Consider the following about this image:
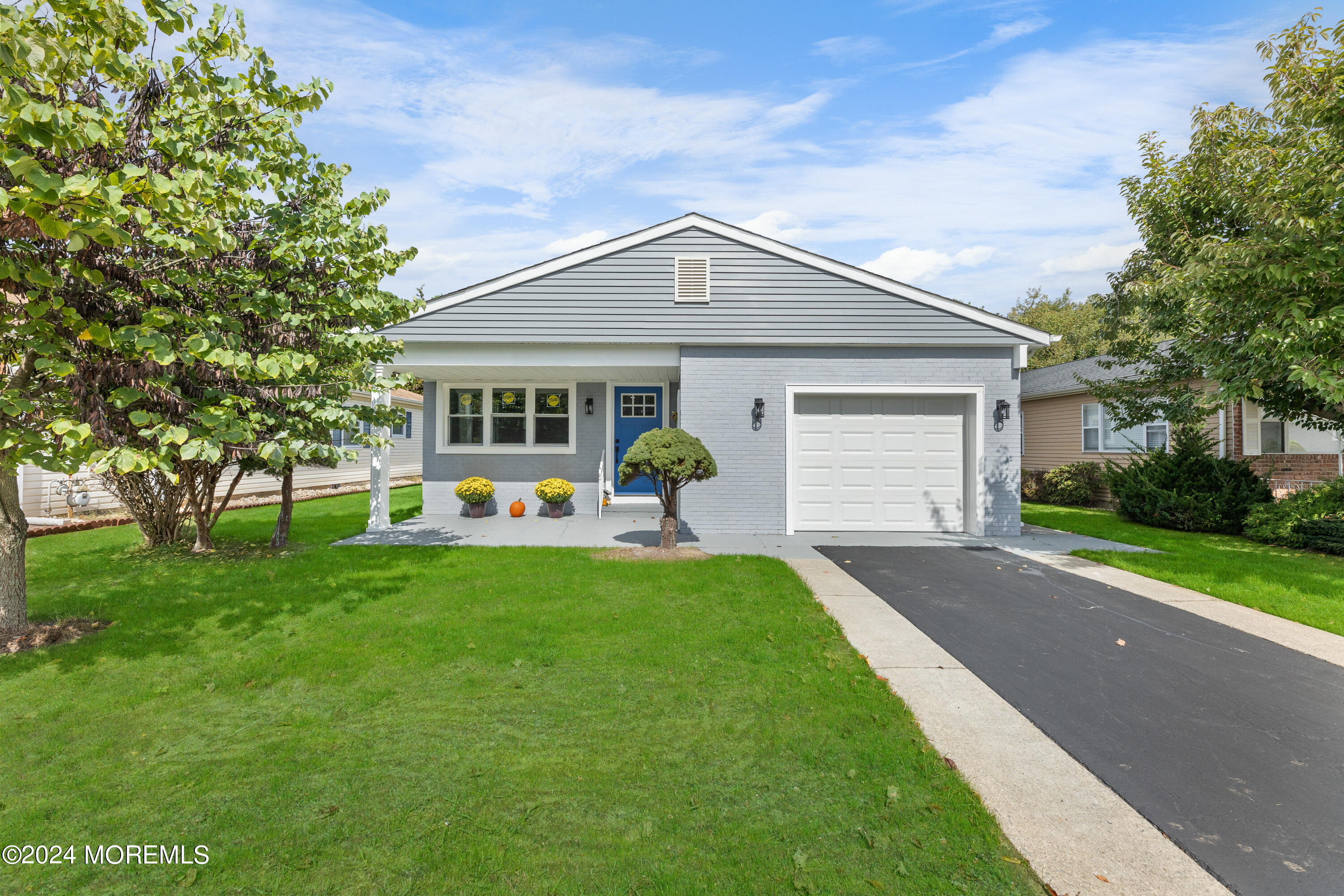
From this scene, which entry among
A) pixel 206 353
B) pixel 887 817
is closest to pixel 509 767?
pixel 887 817

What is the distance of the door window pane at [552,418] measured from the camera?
11977mm

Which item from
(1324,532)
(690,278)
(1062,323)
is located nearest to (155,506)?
(690,278)

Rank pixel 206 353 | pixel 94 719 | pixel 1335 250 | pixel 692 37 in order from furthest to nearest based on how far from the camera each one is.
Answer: pixel 692 37 < pixel 1335 250 < pixel 206 353 < pixel 94 719

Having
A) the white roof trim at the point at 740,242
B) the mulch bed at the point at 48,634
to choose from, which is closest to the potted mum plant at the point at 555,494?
the white roof trim at the point at 740,242

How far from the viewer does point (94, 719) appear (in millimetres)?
3324

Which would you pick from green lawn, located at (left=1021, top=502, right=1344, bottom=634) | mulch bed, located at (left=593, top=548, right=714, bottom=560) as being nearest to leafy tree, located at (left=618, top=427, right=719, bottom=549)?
mulch bed, located at (left=593, top=548, right=714, bottom=560)

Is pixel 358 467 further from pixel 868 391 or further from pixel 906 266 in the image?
pixel 906 266

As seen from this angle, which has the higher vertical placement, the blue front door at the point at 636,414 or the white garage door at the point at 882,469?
the blue front door at the point at 636,414

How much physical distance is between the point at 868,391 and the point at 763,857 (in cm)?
868

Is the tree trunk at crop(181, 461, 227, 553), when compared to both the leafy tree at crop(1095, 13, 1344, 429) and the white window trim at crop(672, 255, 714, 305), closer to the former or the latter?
the white window trim at crop(672, 255, 714, 305)

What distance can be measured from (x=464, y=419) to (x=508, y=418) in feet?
2.85

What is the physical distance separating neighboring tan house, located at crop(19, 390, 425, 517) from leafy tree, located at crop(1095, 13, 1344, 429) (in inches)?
378

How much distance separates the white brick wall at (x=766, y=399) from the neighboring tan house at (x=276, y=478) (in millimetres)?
4816

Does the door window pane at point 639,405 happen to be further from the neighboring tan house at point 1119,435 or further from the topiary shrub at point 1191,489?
the neighboring tan house at point 1119,435
